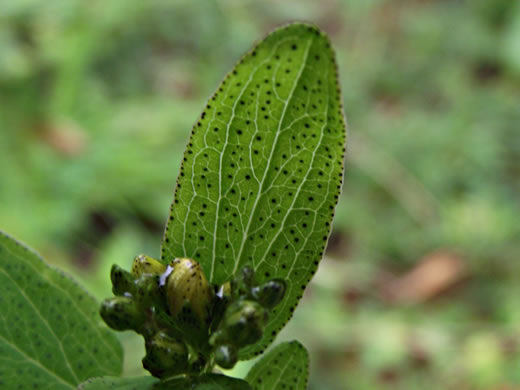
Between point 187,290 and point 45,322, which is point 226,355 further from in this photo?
point 45,322

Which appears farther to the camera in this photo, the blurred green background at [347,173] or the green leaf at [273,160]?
the blurred green background at [347,173]

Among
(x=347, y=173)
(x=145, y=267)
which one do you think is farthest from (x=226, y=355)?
(x=347, y=173)

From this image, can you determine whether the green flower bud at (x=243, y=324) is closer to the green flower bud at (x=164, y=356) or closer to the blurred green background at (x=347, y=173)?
the green flower bud at (x=164, y=356)

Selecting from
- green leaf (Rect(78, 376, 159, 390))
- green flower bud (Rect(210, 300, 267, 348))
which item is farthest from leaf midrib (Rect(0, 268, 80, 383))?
green flower bud (Rect(210, 300, 267, 348))

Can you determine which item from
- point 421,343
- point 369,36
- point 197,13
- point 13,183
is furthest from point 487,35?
point 13,183

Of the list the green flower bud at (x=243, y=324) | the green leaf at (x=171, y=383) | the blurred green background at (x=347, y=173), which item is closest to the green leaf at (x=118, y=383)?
the green leaf at (x=171, y=383)
